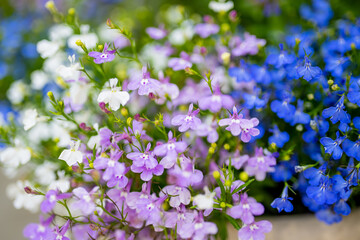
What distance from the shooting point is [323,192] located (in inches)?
22.6

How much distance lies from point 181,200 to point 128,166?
117mm

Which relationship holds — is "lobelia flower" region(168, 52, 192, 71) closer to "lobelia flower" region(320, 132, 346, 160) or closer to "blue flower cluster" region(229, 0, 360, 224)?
"blue flower cluster" region(229, 0, 360, 224)

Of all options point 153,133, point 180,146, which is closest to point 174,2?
point 153,133

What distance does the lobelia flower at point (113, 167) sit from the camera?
54 centimetres

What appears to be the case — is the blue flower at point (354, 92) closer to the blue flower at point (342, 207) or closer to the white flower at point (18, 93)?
the blue flower at point (342, 207)

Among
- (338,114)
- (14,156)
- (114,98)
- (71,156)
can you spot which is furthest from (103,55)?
(338,114)

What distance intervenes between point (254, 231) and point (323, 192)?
0.45ft

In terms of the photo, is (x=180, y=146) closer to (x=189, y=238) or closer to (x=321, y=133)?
(x=189, y=238)

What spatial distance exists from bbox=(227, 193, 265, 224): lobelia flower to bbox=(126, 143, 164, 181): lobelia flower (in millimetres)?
134

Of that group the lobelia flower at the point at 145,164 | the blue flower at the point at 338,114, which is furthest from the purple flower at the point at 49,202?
the blue flower at the point at 338,114

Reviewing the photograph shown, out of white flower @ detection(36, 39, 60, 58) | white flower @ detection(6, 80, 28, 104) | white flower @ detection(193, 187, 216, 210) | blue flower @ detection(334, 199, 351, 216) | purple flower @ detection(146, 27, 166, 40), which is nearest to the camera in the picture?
white flower @ detection(193, 187, 216, 210)

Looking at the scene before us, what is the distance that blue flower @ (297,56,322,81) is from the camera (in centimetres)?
59

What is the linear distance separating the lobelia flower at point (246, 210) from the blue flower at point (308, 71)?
0.23 meters

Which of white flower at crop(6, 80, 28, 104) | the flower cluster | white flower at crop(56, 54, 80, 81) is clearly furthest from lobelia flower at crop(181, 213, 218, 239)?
white flower at crop(6, 80, 28, 104)
